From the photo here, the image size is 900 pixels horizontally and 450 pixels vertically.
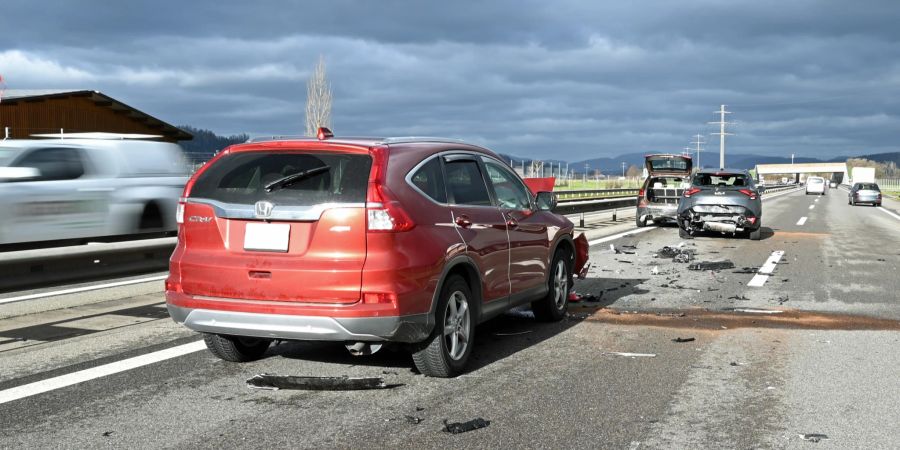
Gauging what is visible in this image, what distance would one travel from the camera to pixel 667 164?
977 inches

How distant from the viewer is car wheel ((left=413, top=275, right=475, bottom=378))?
590 centimetres

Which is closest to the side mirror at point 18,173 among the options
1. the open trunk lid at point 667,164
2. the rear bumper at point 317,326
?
the rear bumper at point 317,326

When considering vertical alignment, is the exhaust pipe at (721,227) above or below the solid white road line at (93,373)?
above

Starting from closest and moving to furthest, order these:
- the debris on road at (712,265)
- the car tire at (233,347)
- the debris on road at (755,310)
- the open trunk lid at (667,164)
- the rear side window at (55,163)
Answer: the car tire at (233,347)
the debris on road at (755,310)
the rear side window at (55,163)
the debris on road at (712,265)
the open trunk lid at (667,164)

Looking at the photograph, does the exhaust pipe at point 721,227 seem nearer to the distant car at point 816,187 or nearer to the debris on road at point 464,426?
the debris on road at point 464,426

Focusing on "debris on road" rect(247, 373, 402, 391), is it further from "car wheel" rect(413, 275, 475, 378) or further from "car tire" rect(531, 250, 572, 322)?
"car tire" rect(531, 250, 572, 322)

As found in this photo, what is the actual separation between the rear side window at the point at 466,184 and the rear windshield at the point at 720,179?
1418cm

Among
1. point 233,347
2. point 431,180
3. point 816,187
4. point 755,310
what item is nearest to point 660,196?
point 755,310

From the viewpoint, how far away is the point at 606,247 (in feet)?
55.7

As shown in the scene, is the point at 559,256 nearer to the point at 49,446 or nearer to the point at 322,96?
the point at 49,446

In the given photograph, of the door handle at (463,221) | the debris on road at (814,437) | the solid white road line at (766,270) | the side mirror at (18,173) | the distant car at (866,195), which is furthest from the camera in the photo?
the distant car at (866,195)

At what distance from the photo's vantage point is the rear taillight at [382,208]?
5469 mm

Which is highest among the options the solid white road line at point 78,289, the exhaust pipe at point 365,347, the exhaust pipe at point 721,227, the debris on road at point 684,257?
the exhaust pipe at point 721,227

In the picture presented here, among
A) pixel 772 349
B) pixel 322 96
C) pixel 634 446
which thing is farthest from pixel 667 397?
pixel 322 96
